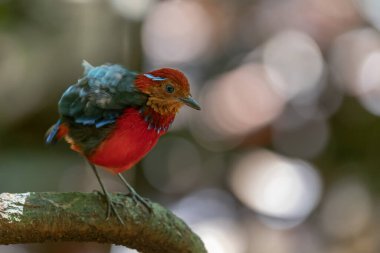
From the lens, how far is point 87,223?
2551 mm

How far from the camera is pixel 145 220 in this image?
2777 millimetres

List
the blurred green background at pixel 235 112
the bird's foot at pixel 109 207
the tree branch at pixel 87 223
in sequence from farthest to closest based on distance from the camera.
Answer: the blurred green background at pixel 235 112
the bird's foot at pixel 109 207
the tree branch at pixel 87 223

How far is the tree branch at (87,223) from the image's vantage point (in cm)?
238

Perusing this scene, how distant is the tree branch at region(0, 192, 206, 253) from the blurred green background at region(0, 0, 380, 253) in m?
2.52

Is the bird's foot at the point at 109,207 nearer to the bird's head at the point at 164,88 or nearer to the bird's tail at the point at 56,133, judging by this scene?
the bird's tail at the point at 56,133

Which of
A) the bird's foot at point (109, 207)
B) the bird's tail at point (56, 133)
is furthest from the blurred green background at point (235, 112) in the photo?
the bird's foot at point (109, 207)

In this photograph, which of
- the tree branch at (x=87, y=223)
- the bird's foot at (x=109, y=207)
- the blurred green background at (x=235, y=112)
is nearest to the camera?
the tree branch at (x=87, y=223)

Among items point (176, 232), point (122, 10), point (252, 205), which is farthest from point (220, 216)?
point (176, 232)

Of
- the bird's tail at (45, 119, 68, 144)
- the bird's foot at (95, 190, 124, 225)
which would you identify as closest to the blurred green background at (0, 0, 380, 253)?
the bird's tail at (45, 119, 68, 144)

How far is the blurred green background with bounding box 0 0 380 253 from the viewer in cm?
541

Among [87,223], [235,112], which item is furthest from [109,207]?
[235,112]

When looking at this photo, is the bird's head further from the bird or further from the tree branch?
the tree branch

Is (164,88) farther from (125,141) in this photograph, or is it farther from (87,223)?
(87,223)

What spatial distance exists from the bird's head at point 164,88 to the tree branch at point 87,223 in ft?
1.33
